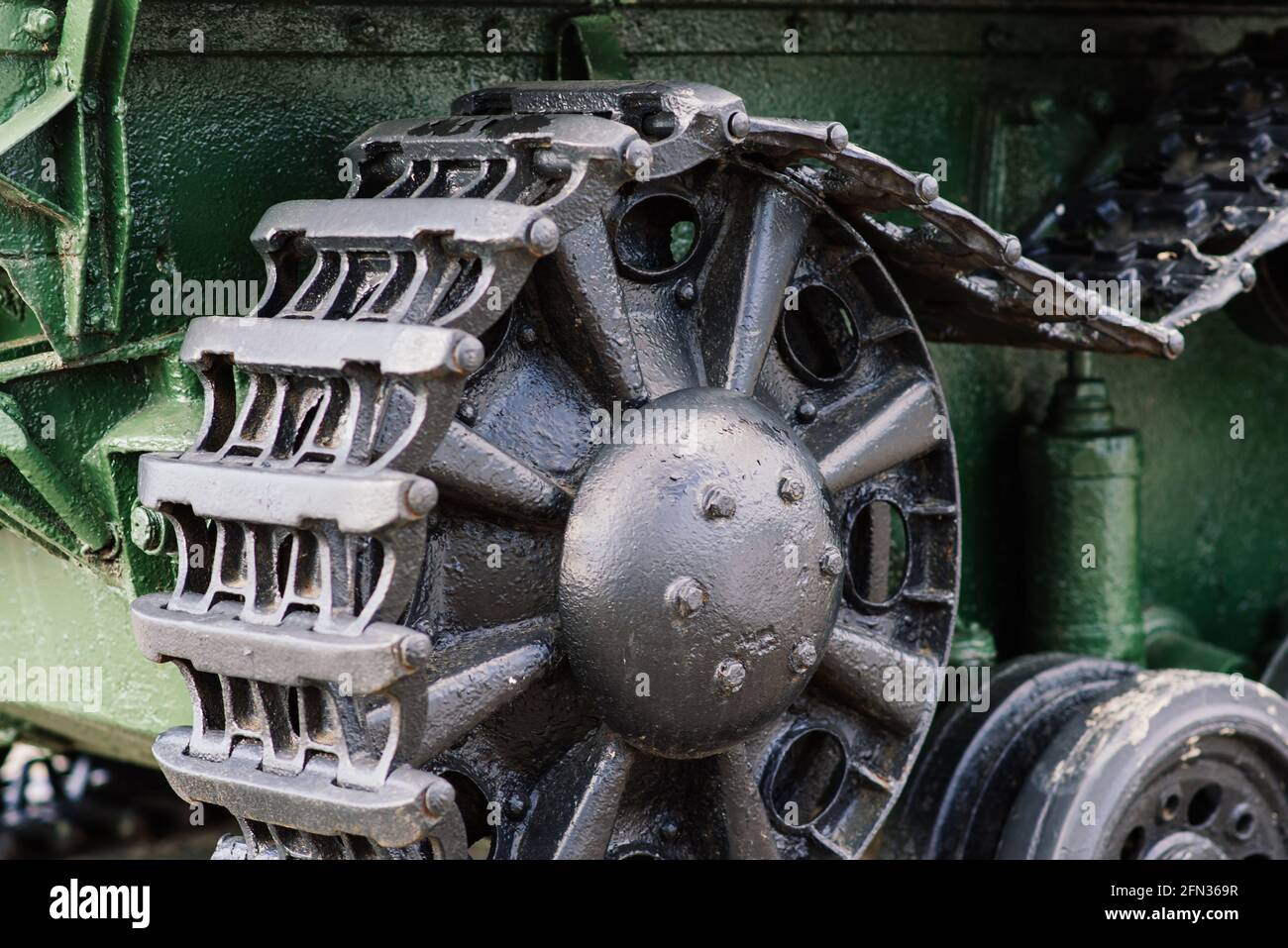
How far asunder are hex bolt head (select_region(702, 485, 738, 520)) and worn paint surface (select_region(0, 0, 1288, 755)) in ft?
2.70

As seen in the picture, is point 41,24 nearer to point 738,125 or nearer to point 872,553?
point 738,125

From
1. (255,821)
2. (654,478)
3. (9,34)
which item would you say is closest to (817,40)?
(654,478)

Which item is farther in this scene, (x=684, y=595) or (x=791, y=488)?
Answer: (x=791, y=488)

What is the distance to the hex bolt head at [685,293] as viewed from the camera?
2.97 m

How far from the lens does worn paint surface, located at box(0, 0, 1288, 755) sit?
2.97 metres

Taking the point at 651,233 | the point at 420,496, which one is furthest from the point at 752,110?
the point at 420,496

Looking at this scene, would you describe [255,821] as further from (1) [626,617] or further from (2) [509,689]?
(1) [626,617]

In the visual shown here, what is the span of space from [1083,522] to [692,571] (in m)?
1.36

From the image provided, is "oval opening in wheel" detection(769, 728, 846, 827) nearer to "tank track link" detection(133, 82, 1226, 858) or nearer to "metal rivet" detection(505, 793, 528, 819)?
"metal rivet" detection(505, 793, 528, 819)

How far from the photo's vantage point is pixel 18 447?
9.64 ft

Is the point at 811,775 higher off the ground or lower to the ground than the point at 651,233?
lower

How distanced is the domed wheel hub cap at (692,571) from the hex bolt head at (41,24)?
37.9 inches

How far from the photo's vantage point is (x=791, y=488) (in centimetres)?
279

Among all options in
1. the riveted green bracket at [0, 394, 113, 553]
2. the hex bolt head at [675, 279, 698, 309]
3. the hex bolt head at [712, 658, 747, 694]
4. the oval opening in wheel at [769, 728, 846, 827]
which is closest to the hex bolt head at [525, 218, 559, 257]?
the hex bolt head at [675, 279, 698, 309]
